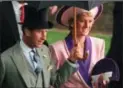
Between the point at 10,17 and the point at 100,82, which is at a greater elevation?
A: the point at 10,17

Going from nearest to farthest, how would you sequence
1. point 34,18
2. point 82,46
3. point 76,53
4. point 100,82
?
point 34,18, point 76,53, point 82,46, point 100,82

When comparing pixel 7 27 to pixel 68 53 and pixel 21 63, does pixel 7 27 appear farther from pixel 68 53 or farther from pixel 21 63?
pixel 68 53

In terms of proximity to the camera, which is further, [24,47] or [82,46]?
[82,46]

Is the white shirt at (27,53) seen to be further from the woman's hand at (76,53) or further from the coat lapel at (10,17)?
the woman's hand at (76,53)

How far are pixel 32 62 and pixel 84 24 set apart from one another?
85cm

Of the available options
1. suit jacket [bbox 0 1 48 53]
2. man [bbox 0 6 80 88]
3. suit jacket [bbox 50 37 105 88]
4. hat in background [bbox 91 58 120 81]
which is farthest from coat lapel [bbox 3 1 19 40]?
hat in background [bbox 91 58 120 81]

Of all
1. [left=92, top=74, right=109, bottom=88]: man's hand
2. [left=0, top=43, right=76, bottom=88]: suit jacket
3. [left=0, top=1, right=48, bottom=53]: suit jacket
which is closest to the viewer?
[left=0, top=43, right=76, bottom=88]: suit jacket

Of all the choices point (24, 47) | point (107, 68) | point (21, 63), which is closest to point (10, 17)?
point (24, 47)

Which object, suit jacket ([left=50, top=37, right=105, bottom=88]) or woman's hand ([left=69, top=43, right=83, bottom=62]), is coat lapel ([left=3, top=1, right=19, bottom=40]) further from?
woman's hand ([left=69, top=43, right=83, bottom=62])

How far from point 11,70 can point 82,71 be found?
96 cm

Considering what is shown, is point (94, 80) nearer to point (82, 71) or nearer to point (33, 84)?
point (82, 71)

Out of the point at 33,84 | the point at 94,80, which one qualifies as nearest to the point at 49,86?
the point at 33,84

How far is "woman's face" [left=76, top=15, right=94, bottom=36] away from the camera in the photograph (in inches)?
241

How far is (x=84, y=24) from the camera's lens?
243 inches
